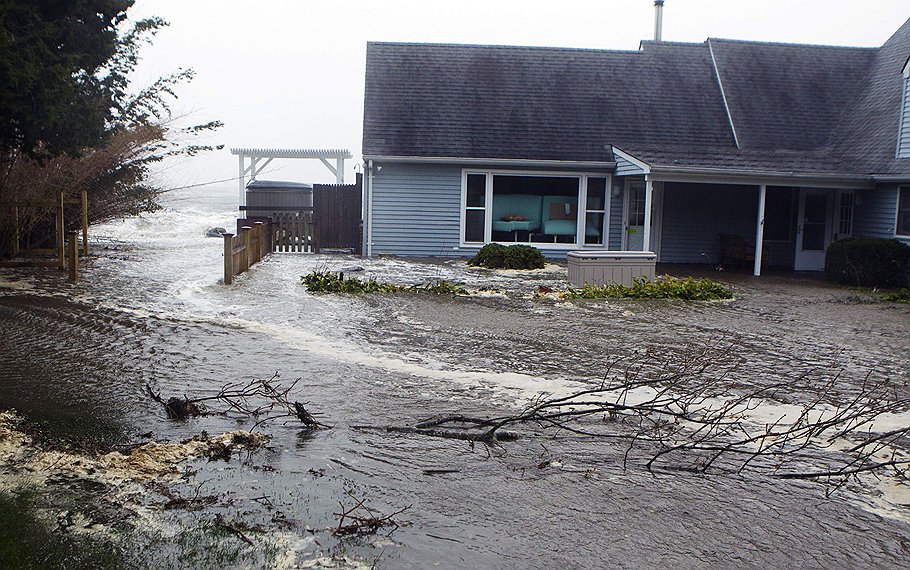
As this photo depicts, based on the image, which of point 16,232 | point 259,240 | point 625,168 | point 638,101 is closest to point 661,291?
point 625,168

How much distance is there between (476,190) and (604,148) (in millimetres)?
3537

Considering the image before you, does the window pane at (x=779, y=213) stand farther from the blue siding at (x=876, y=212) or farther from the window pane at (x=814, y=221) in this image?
the blue siding at (x=876, y=212)

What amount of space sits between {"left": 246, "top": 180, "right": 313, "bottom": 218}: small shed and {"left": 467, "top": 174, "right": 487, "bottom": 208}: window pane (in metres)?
7.53

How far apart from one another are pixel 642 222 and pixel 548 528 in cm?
1912

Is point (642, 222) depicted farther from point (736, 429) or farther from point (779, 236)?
point (736, 429)

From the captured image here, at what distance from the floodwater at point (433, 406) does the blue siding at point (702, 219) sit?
7.06 metres

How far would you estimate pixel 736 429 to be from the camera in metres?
7.06

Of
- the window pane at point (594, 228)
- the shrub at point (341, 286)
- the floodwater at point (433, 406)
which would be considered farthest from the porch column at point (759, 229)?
the shrub at point (341, 286)

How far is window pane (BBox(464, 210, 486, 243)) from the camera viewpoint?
76.7 feet

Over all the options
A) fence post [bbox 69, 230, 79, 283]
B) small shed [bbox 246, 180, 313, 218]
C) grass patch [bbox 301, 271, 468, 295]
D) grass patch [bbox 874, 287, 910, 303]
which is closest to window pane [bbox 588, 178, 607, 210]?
grass patch [bbox 874, 287, 910, 303]

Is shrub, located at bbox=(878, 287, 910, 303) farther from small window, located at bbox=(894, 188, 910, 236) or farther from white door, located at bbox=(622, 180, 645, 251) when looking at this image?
white door, located at bbox=(622, 180, 645, 251)

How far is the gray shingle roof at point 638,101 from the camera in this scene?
22.9 metres

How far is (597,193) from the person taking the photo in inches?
930

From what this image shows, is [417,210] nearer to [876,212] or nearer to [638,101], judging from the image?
[638,101]
